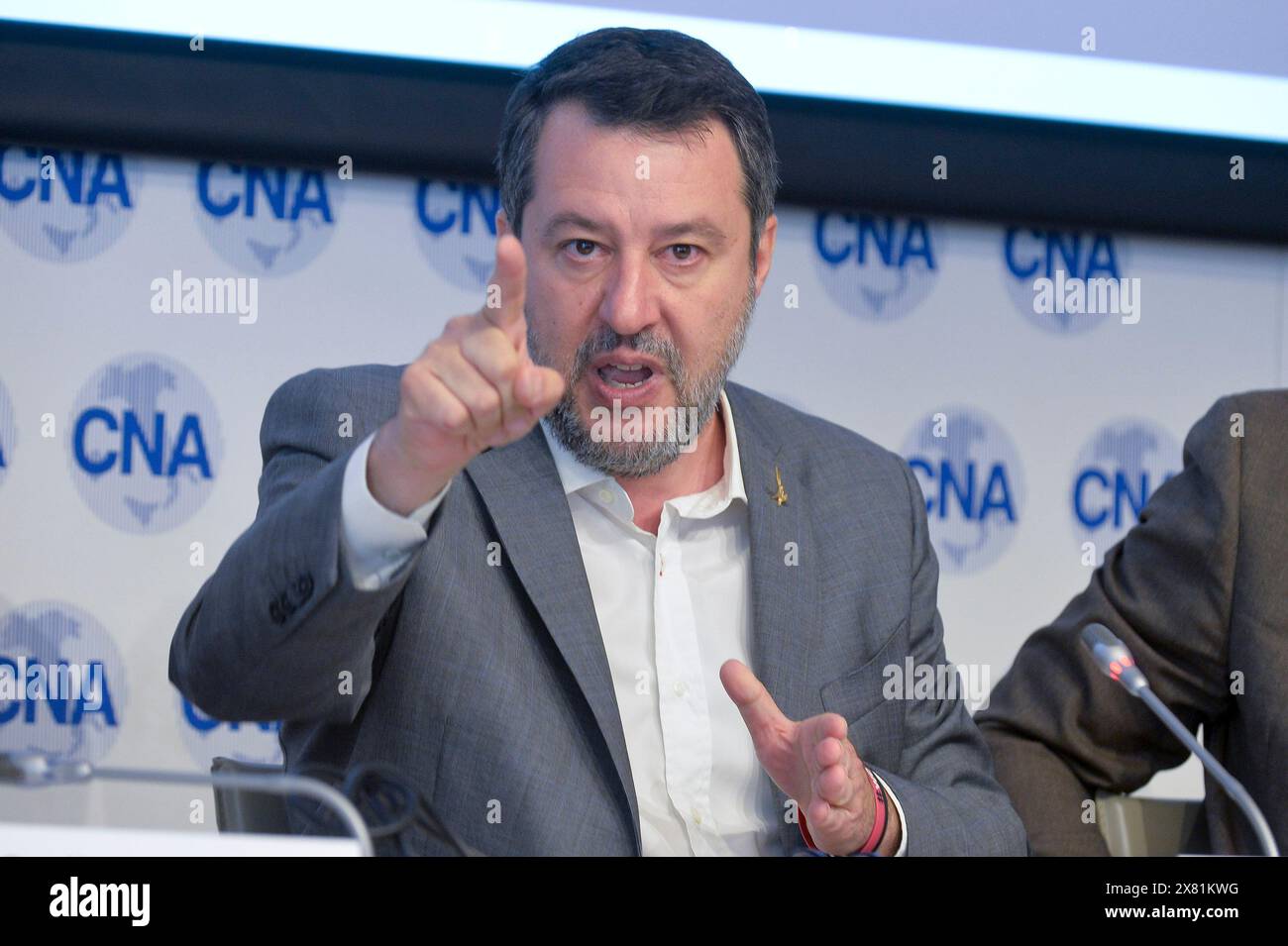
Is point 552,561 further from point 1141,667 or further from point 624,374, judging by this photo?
point 1141,667

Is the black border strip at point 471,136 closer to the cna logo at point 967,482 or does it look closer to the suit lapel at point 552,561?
the cna logo at point 967,482

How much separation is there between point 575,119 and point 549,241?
0.43 ft

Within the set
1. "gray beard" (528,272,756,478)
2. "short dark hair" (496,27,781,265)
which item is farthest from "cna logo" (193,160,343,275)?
"gray beard" (528,272,756,478)

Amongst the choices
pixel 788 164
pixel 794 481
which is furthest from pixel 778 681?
pixel 788 164

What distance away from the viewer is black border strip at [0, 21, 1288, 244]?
1.71 m

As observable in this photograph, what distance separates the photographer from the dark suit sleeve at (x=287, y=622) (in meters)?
1.01

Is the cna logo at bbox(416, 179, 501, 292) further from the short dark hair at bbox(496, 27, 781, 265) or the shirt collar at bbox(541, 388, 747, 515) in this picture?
the shirt collar at bbox(541, 388, 747, 515)

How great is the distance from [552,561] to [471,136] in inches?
30.6

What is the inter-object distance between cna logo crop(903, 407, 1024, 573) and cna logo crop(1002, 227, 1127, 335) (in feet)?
0.65

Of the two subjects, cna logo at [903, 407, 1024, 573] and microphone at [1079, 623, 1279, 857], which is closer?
Result: microphone at [1079, 623, 1279, 857]

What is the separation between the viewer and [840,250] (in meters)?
2.06

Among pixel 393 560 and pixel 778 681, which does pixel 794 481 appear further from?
pixel 393 560

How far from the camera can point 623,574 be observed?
140cm

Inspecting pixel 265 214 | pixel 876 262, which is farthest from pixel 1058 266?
pixel 265 214
